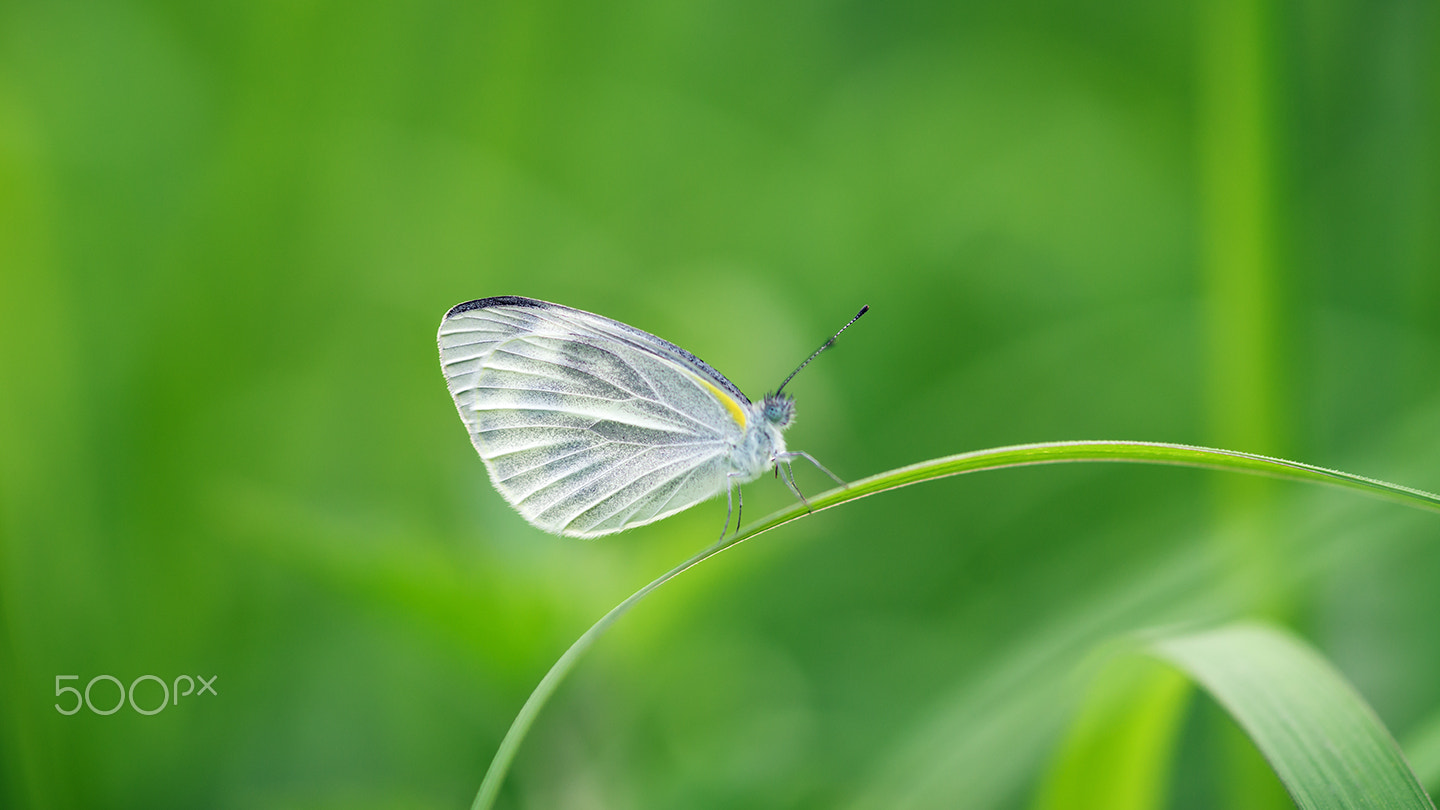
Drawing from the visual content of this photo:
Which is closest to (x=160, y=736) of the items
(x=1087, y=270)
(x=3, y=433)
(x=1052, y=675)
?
(x=3, y=433)

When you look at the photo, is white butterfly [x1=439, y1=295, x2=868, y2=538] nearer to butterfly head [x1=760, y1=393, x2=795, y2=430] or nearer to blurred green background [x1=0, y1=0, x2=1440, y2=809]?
butterfly head [x1=760, y1=393, x2=795, y2=430]

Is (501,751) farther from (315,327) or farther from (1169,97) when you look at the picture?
(1169,97)

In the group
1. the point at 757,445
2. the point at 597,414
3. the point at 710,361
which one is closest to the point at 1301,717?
the point at 757,445

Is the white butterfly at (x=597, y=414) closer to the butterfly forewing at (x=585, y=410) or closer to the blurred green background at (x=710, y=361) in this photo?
the butterfly forewing at (x=585, y=410)

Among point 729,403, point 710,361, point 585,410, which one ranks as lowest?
point 585,410

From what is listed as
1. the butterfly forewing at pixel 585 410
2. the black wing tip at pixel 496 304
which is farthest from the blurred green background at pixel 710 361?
the black wing tip at pixel 496 304

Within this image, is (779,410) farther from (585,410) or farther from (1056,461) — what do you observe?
(1056,461)

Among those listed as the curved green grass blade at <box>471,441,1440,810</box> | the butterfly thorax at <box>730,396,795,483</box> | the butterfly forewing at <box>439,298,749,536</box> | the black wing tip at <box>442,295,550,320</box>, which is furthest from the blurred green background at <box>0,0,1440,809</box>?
the curved green grass blade at <box>471,441,1440,810</box>
